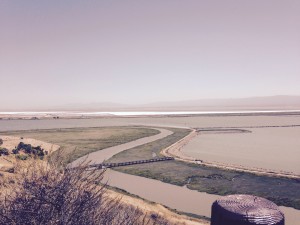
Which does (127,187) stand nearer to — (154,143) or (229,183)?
(229,183)

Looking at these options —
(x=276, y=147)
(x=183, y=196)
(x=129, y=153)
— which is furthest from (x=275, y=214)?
(x=276, y=147)

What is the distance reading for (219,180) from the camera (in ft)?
131

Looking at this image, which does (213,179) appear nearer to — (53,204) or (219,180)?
(219,180)

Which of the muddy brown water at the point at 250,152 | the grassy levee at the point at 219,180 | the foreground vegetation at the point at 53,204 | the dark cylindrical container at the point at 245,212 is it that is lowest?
the grassy levee at the point at 219,180

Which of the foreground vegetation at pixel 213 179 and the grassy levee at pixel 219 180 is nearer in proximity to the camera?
the grassy levee at pixel 219 180

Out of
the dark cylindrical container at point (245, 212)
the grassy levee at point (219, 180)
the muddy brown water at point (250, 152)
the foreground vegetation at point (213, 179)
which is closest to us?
the dark cylindrical container at point (245, 212)

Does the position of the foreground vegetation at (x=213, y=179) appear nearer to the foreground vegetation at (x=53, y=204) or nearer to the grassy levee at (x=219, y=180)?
the grassy levee at (x=219, y=180)

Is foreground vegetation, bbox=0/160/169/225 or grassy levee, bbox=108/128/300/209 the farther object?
grassy levee, bbox=108/128/300/209

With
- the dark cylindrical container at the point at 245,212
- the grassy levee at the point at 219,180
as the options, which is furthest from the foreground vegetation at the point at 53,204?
the grassy levee at the point at 219,180

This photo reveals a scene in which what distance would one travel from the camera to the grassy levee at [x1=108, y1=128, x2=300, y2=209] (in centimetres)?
3430

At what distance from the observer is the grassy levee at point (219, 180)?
113 feet

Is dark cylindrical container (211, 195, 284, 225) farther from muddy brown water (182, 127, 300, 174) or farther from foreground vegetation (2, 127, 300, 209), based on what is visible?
muddy brown water (182, 127, 300, 174)

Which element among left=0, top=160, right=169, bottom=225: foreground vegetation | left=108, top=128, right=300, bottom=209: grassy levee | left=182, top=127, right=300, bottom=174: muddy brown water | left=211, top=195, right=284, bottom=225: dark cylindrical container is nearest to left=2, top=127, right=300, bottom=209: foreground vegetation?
left=108, top=128, right=300, bottom=209: grassy levee

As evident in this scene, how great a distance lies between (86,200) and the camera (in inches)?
496
